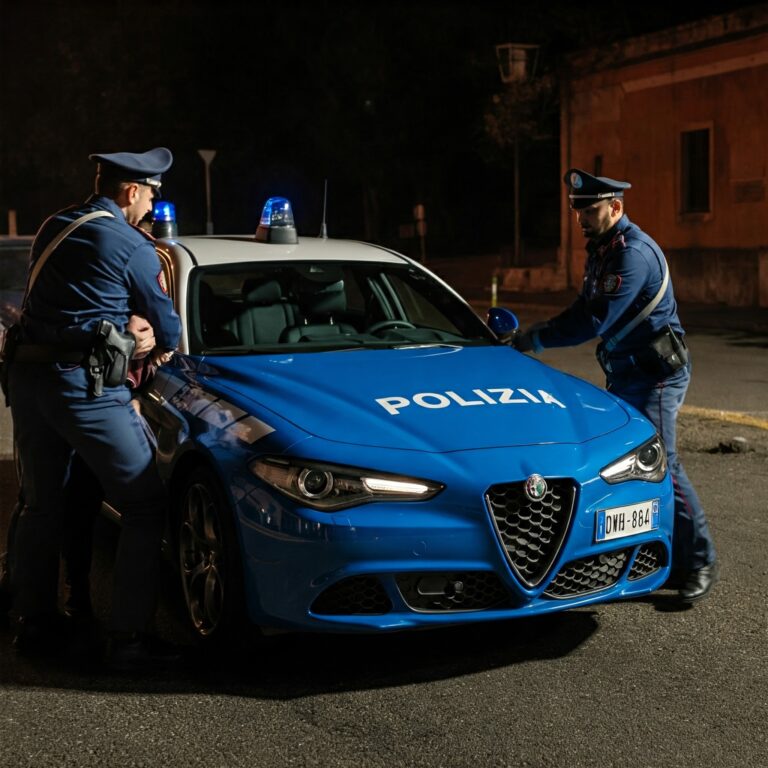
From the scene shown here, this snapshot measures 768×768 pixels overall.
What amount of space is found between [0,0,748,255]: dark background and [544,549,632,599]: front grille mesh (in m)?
31.3

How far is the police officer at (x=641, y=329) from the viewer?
18.5 ft

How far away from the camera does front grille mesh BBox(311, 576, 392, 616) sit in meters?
4.44

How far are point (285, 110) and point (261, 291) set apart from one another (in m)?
46.7

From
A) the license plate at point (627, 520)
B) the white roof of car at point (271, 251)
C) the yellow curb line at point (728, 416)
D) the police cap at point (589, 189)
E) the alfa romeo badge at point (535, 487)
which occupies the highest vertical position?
the police cap at point (589, 189)

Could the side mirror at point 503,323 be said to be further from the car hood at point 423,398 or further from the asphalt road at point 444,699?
the asphalt road at point 444,699

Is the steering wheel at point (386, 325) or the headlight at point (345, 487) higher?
the steering wheel at point (386, 325)

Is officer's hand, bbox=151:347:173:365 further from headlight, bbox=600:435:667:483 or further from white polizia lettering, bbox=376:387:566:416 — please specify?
headlight, bbox=600:435:667:483

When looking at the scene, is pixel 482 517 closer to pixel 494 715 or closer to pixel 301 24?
pixel 494 715

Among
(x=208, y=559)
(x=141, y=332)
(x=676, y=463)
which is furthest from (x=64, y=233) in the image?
(x=676, y=463)

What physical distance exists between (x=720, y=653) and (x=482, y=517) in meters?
1.08

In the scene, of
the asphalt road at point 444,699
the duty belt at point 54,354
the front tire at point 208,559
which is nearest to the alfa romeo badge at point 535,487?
the asphalt road at point 444,699

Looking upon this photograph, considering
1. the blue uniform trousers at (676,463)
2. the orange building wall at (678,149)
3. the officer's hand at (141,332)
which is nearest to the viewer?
the officer's hand at (141,332)

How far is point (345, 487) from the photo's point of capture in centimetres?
441

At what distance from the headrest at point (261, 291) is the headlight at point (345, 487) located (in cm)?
173
